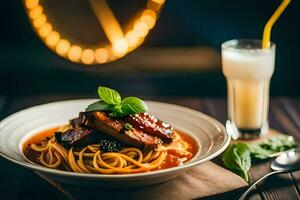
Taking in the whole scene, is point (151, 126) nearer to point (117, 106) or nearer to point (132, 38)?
point (117, 106)

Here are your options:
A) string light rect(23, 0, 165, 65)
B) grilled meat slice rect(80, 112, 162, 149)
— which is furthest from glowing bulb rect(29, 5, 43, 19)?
grilled meat slice rect(80, 112, 162, 149)

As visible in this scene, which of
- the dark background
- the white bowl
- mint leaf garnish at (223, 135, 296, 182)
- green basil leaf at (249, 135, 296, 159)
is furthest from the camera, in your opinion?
the dark background

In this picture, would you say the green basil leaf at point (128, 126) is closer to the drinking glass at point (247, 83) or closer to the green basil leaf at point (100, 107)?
the green basil leaf at point (100, 107)

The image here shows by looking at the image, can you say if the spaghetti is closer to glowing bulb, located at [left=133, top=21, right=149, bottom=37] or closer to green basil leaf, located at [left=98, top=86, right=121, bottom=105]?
Result: green basil leaf, located at [left=98, top=86, right=121, bottom=105]

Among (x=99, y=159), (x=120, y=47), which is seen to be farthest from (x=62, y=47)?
(x=99, y=159)

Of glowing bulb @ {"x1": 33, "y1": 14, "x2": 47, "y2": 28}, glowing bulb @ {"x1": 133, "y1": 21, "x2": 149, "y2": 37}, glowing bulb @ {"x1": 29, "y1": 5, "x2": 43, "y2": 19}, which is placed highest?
glowing bulb @ {"x1": 29, "y1": 5, "x2": 43, "y2": 19}

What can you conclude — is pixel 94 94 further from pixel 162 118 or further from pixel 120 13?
pixel 162 118

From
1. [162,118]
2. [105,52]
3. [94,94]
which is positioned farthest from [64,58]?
[162,118]

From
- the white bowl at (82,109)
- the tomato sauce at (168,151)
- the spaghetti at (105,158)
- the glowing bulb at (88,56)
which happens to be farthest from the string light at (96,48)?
the spaghetti at (105,158)
